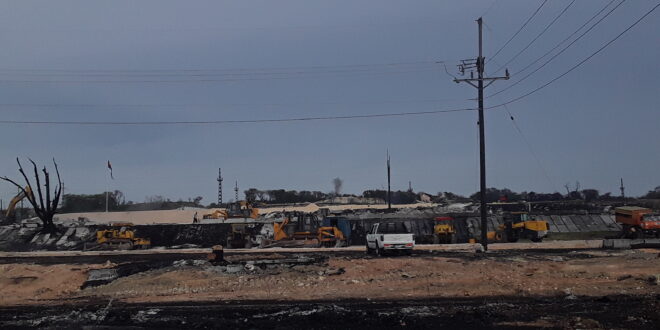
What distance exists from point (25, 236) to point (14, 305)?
46686mm

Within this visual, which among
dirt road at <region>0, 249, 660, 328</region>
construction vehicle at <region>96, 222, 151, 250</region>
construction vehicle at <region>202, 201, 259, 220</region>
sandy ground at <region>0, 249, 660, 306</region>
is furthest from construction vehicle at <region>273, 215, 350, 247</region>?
sandy ground at <region>0, 249, 660, 306</region>

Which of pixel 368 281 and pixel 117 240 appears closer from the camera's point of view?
pixel 368 281

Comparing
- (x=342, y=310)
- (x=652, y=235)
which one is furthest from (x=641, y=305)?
(x=652, y=235)

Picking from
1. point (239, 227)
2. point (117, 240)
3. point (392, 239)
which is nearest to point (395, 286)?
point (392, 239)

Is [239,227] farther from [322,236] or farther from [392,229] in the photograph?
[392,229]

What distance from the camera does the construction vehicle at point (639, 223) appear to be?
40.1 meters

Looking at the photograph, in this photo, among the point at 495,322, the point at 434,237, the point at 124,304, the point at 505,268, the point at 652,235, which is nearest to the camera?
the point at 495,322

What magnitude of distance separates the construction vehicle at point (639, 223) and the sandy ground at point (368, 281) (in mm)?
15966

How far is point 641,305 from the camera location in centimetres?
1413

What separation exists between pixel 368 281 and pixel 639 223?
27.4 meters

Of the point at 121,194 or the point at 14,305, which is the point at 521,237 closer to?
the point at 14,305

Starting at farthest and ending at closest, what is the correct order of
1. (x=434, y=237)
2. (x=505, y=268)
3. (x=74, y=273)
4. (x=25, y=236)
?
(x=25, y=236) < (x=434, y=237) < (x=74, y=273) < (x=505, y=268)

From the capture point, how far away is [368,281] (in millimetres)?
21516

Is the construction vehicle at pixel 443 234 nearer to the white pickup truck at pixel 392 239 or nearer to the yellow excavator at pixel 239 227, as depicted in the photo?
the white pickup truck at pixel 392 239
